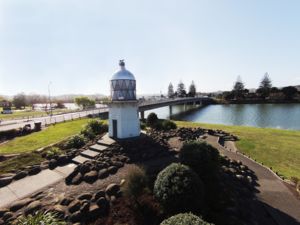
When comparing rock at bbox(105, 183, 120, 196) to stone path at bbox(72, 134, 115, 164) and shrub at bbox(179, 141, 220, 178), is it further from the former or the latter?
stone path at bbox(72, 134, 115, 164)

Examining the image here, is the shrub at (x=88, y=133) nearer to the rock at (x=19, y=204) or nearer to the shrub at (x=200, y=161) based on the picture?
the rock at (x=19, y=204)

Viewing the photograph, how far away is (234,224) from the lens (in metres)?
8.26

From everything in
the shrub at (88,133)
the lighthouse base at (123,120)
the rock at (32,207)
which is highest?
the lighthouse base at (123,120)

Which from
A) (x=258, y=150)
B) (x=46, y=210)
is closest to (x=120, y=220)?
(x=46, y=210)

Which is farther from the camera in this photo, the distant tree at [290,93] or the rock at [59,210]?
the distant tree at [290,93]

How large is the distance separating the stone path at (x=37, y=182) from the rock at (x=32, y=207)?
1689 mm

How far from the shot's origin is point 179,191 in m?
8.02

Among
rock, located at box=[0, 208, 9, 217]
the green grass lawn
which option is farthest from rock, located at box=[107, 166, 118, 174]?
the green grass lawn

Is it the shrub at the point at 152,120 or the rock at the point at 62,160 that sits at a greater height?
the shrub at the point at 152,120

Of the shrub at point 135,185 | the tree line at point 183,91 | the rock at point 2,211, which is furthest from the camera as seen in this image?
the tree line at point 183,91

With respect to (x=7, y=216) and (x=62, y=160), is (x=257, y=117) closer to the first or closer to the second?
(x=62, y=160)

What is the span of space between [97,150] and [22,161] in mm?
6106

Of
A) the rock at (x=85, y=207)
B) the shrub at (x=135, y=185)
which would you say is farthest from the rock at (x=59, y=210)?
the shrub at (x=135, y=185)

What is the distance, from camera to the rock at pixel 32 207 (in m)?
9.68
